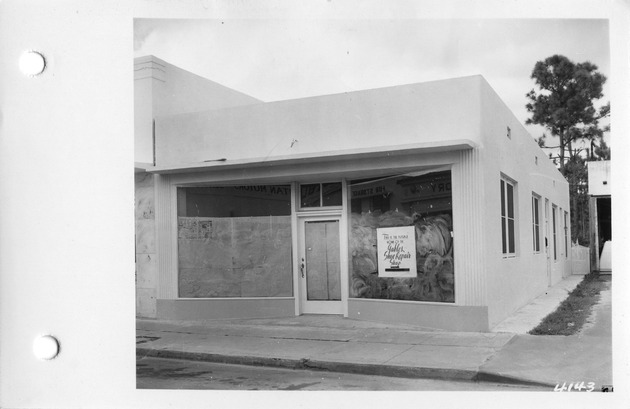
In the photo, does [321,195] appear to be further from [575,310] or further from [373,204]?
[575,310]

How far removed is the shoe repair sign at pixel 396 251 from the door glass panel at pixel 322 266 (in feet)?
1.79

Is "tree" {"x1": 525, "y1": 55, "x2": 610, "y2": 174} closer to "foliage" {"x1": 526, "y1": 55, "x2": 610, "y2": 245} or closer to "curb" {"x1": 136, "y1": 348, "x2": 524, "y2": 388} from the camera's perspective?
"foliage" {"x1": 526, "y1": 55, "x2": 610, "y2": 245}

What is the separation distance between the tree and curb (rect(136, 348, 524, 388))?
1.81m

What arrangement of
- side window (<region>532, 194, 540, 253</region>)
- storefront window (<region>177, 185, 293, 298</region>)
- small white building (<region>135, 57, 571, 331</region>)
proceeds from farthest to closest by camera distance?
storefront window (<region>177, 185, 293, 298</region>)
side window (<region>532, 194, 540, 253</region>)
small white building (<region>135, 57, 571, 331</region>)

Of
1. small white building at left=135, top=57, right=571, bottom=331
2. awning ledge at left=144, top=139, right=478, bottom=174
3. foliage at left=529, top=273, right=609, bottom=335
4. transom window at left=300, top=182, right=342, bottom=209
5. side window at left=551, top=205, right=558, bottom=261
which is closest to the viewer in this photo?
foliage at left=529, top=273, right=609, bottom=335

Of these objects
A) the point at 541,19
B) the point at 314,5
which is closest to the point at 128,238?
the point at 314,5

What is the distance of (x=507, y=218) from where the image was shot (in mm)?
7359

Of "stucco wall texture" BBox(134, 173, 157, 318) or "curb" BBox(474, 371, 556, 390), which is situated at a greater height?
"stucco wall texture" BBox(134, 173, 157, 318)

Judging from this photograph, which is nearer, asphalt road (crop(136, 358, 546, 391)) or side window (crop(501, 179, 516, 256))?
asphalt road (crop(136, 358, 546, 391))

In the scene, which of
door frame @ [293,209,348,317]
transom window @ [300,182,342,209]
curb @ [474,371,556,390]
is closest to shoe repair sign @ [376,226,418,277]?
door frame @ [293,209,348,317]

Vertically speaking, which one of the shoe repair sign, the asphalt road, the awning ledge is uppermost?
the awning ledge

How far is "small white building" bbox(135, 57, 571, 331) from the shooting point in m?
6.20

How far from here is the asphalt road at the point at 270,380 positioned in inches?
198

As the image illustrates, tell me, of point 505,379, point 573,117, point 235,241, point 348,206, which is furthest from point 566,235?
point 235,241
